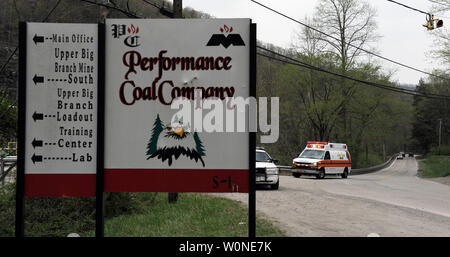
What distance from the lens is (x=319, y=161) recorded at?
29.1 m

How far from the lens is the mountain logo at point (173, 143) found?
5.80 m

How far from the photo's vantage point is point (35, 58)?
5.84 m

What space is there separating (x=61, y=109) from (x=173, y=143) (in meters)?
1.60

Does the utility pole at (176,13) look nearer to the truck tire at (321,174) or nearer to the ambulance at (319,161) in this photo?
the ambulance at (319,161)

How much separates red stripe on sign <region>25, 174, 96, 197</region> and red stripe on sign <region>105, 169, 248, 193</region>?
0.93 feet

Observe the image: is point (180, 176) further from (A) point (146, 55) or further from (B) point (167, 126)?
(A) point (146, 55)

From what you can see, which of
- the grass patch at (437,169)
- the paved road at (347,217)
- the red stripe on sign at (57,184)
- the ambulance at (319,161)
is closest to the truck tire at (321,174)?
the ambulance at (319,161)

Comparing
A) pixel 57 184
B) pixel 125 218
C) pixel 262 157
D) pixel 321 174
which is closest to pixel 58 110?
pixel 57 184

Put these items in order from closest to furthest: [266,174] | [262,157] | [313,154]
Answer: [266,174], [262,157], [313,154]

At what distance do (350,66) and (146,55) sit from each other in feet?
139

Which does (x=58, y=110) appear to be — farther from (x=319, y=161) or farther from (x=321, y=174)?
(x=321, y=174)

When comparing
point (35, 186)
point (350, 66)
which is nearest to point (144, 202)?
point (35, 186)

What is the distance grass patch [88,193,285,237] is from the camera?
334 inches

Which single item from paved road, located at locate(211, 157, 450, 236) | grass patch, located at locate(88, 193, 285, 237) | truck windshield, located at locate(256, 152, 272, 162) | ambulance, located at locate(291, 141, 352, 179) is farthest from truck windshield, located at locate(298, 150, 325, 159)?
grass patch, located at locate(88, 193, 285, 237)
